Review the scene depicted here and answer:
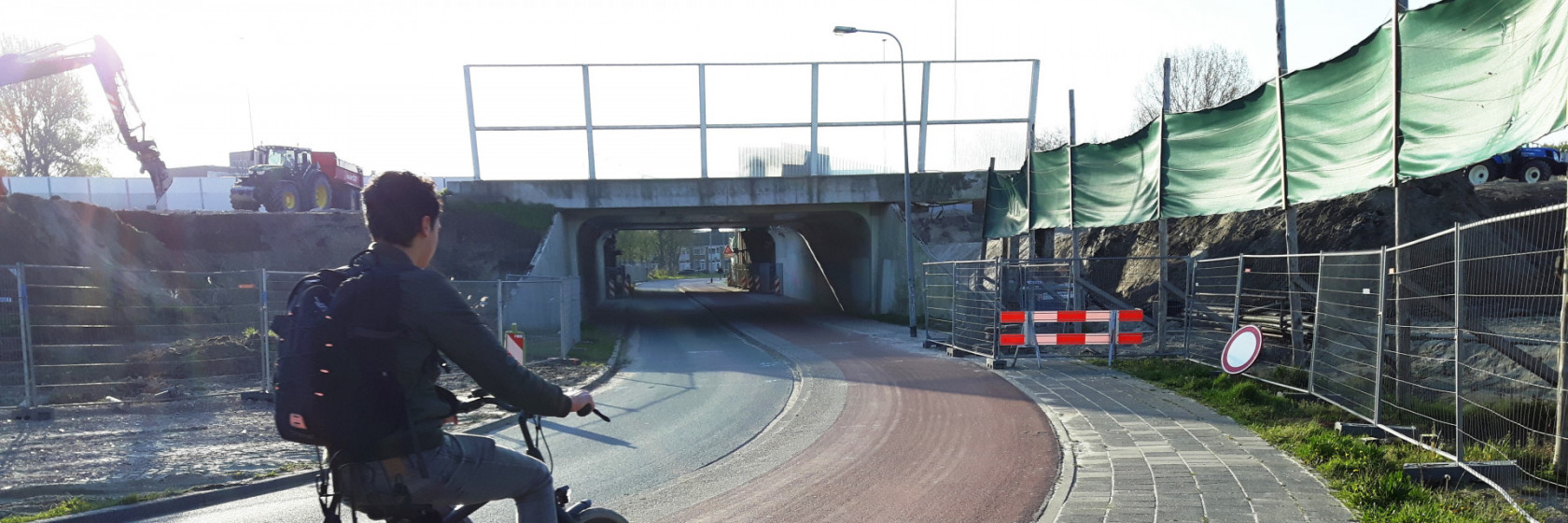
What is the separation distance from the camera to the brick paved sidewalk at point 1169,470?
5.71 meters

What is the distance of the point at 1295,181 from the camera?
1020cm

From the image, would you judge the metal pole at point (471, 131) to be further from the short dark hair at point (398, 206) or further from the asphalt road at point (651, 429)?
the short dark hair at point (398, 206)

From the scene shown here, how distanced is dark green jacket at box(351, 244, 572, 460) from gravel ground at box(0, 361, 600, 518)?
550 centimetres

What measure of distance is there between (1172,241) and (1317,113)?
30.0 ft

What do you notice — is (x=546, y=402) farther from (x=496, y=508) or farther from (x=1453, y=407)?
(x=1453, y=407)

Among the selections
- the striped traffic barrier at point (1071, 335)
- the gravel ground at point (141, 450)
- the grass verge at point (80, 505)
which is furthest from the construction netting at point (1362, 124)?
the grass verge at point (80, 505)

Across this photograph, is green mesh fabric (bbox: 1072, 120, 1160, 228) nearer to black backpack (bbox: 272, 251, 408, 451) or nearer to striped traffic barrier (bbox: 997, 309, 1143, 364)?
striped traffic barrier (bbox: 997, 309, 1143, 364)

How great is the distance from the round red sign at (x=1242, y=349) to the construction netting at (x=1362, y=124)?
1.54 m

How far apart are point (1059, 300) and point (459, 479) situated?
47.3 ft

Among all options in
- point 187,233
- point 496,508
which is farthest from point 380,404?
point 187,233

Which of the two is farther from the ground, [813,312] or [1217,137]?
[1217,137]

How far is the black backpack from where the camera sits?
274 centimetres

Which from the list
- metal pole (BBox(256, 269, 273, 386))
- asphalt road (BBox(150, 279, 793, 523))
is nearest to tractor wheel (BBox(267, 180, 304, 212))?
asphalt road (BBox(150, 279, 793, 523))

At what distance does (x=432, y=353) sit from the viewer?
2910 millimetres
